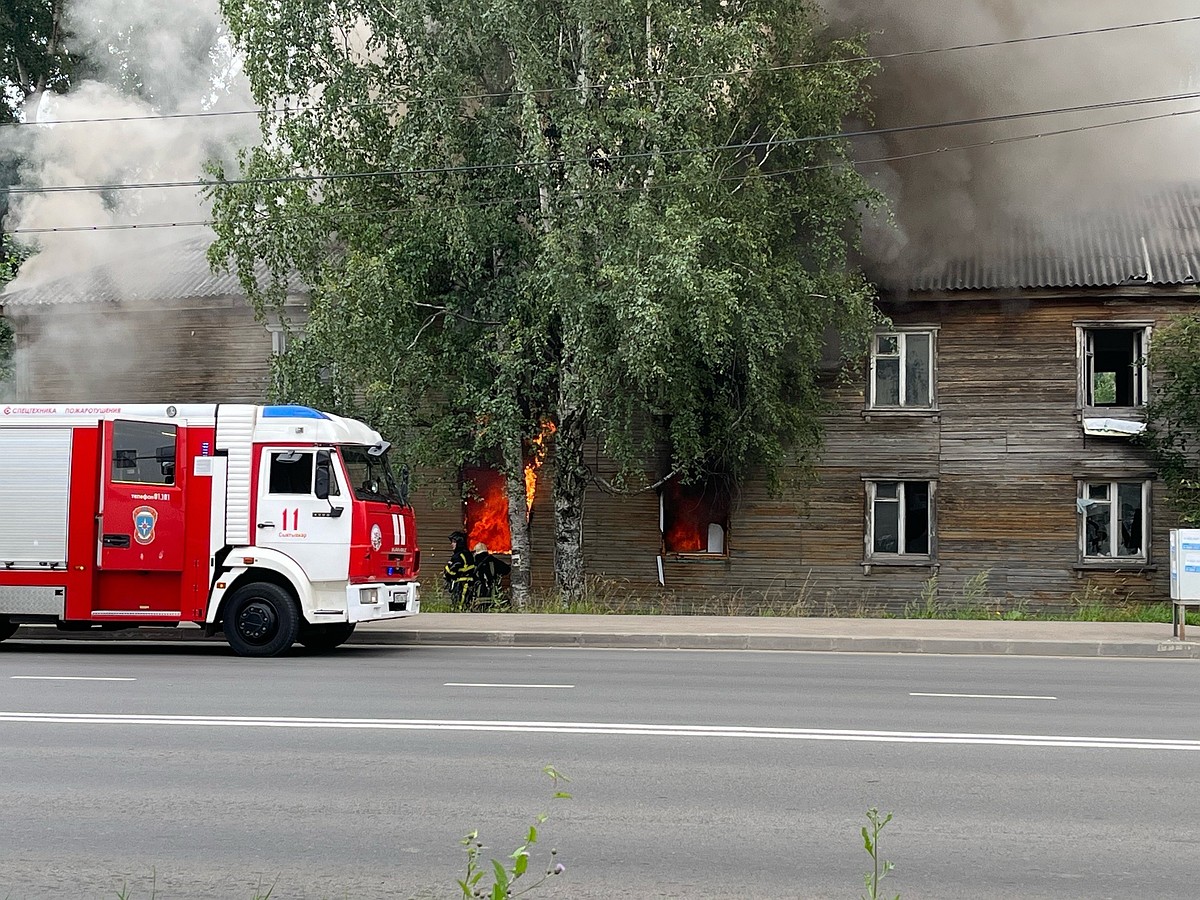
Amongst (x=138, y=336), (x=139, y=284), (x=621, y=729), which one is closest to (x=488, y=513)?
(x=138, y=336)

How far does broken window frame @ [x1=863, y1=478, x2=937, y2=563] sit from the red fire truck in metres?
12.6

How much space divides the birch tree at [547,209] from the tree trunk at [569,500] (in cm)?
4

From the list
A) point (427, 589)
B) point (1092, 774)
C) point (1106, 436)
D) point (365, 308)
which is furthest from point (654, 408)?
point (1092, 774)

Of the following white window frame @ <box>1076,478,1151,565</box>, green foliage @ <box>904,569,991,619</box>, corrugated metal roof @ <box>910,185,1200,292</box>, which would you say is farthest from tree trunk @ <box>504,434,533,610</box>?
white window frame @ <box>1076,478,1151,565</box>

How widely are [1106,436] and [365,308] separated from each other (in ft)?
46.4

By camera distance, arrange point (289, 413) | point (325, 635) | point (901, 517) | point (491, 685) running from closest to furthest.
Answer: point (491, 685), point (289, 413), point (325, 635), point (901, 517)

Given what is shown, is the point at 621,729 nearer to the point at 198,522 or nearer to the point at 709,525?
the point at 198,522

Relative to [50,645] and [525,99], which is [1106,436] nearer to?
[525,99]

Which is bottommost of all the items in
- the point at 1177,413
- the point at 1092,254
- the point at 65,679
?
the point at 65,679

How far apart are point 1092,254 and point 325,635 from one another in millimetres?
17177

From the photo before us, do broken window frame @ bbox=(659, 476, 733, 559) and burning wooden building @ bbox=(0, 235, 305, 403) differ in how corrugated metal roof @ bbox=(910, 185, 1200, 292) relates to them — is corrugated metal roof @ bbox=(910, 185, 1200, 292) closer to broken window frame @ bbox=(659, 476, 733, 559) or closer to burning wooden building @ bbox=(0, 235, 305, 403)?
broken window frame @ bbox=(659, 476, 733, 559)

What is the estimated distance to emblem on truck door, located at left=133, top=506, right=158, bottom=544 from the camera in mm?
15016

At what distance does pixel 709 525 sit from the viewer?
26375 millimetres

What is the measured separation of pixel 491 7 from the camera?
1984cm
